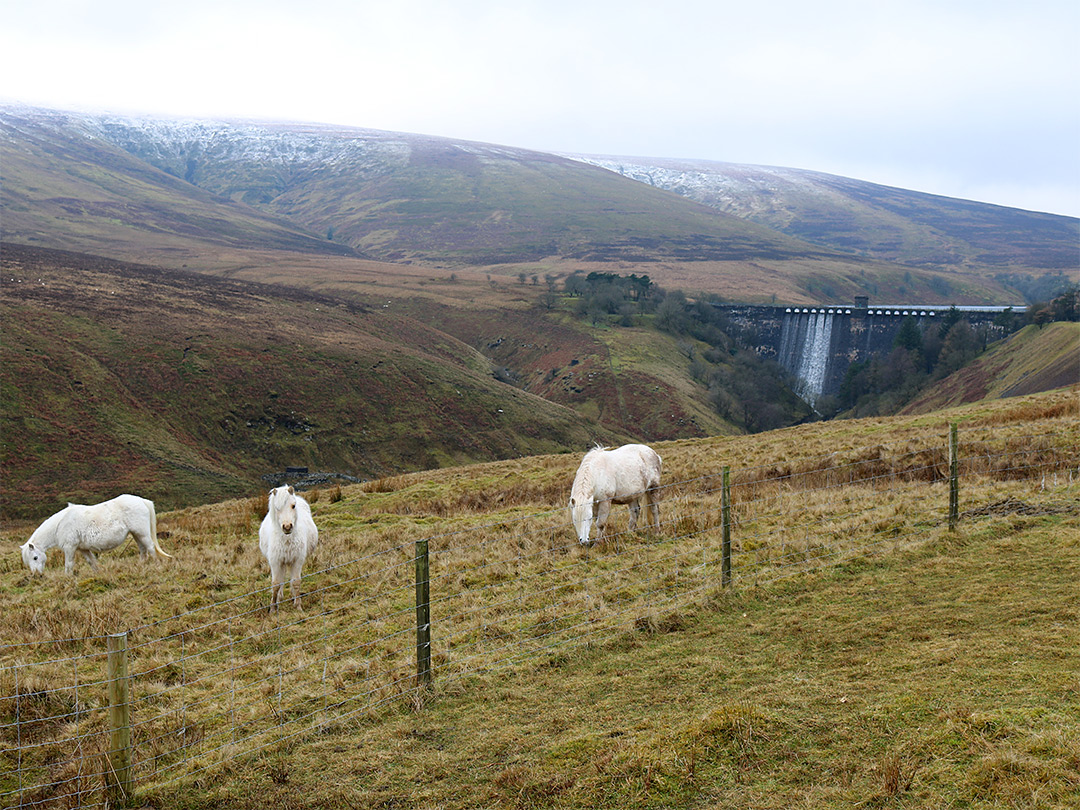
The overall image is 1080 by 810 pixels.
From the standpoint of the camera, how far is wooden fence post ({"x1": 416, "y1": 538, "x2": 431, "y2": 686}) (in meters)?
7.77

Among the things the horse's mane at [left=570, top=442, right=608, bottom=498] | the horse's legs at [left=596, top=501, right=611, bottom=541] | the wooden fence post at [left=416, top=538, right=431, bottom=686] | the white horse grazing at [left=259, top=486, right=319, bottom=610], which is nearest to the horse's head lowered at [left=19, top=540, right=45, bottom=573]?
the white horse grazing at [left=259, top=486, right=319, bottom=610]

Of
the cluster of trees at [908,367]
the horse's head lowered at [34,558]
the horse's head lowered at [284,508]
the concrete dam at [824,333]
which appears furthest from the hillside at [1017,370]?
the horse's head lowered at [34,558]

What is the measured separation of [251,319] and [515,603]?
75687 mm

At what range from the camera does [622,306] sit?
127375 millimetres

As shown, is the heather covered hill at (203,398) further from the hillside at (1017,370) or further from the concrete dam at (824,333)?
the concrete dam at (824,333)

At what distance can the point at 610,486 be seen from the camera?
13.8 metres

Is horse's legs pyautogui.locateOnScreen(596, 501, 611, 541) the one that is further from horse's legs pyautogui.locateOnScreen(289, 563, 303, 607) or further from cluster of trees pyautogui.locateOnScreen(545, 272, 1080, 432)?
cluster of trees pyautogui.locateOnScreen(545, 272, 1080, 432)

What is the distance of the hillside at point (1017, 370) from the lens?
185 feet

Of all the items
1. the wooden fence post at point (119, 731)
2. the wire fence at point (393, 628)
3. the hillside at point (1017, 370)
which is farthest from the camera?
the hillside at point (1017, 370)

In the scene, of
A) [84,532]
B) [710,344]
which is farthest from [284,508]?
[710,344]

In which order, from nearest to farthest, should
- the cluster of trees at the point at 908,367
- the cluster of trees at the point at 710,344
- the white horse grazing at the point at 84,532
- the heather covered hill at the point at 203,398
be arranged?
the white horse grazing at the point at 84,532, the heather covered hill at the point at 203,398, the cluster of trees at the point at 908,367, the cluster of trees at the point at 710,344

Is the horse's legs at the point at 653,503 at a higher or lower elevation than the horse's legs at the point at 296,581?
higher

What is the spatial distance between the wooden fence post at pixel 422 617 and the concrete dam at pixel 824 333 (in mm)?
114666

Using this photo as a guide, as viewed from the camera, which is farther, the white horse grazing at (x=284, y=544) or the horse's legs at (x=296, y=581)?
the horse's legs at (x=296, y=581)
